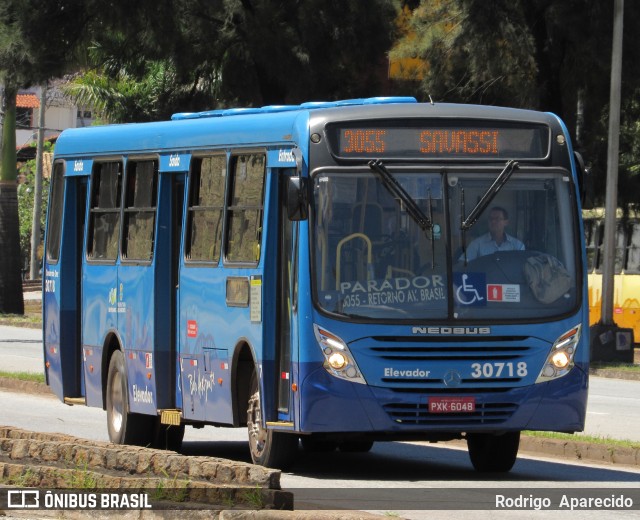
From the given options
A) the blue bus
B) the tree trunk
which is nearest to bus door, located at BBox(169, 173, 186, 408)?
the blue bus

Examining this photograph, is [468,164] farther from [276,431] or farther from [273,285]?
[276,431]

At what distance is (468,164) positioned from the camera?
40.4 feet

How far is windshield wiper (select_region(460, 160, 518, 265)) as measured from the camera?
39.8 feet

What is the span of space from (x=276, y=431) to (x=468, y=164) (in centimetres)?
258

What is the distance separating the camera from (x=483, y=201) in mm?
12195

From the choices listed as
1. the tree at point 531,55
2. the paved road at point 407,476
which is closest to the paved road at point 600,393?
the paved road at point 407,476

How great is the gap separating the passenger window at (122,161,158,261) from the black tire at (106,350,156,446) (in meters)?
1.09

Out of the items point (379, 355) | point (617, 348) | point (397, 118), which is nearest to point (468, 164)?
point (397, 118)

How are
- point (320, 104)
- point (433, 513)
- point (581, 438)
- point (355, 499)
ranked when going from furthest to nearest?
point (581, 438) < point (320, 104) < point (355, 499) < point (433, 513)

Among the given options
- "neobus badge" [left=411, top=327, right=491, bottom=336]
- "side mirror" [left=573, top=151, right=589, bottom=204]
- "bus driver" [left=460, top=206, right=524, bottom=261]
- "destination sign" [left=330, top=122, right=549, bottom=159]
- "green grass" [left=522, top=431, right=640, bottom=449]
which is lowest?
"green grass" [left=522, top=431, right=640, bottom=449]

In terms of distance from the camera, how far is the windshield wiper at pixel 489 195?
12.1 metres

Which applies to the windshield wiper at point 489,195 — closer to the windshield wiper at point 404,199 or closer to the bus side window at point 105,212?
the windshield wiper at point 404,199

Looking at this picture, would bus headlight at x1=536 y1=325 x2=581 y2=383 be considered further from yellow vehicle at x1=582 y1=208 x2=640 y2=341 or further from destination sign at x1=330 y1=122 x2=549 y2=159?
yellow vehicle at x1=582 y1=208 x2=640 y2=341

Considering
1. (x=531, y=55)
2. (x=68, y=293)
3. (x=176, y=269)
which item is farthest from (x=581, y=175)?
(x=531, y=55)
